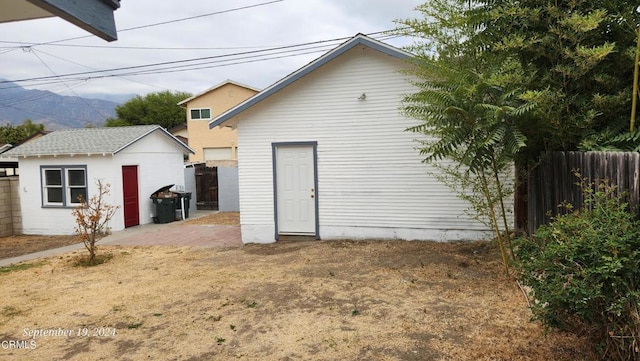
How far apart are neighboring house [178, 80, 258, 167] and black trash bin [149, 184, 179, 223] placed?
45.4 ft

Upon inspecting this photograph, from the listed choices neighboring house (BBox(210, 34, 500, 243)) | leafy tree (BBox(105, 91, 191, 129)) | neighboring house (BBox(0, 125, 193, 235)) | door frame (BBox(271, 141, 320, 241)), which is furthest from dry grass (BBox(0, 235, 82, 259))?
leafy tree (BBox(105, 91, 191, 129))

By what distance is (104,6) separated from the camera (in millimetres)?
2199

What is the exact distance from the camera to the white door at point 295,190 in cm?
968

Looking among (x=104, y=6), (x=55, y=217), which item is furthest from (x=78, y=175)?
(x=104, y=6)

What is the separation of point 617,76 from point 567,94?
1.91 feet

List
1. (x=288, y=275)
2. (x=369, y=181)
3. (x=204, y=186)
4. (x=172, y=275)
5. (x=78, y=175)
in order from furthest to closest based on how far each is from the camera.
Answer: (x=204, y=186)
(x=78, y=175)
(x=369, y=181)
(x=172, y=275)
(x=288, y=275)

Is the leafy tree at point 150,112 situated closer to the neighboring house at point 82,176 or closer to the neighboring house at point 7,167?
the neighboring house at point 7,167

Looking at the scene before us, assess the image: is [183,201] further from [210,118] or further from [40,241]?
[210,118]

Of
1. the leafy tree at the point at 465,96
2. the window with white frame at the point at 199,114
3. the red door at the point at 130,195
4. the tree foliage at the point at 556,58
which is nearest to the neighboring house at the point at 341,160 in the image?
the leafy tree at the point at 465,96

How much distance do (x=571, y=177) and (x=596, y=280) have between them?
8.34 feet

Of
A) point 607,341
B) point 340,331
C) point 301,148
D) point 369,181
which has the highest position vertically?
point 301,148

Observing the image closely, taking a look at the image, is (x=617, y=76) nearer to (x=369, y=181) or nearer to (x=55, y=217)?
(x=369, y=181)

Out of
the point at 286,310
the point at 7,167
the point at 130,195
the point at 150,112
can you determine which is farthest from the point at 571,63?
the point at 150,112

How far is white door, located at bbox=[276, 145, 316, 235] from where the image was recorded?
9.68 metres
